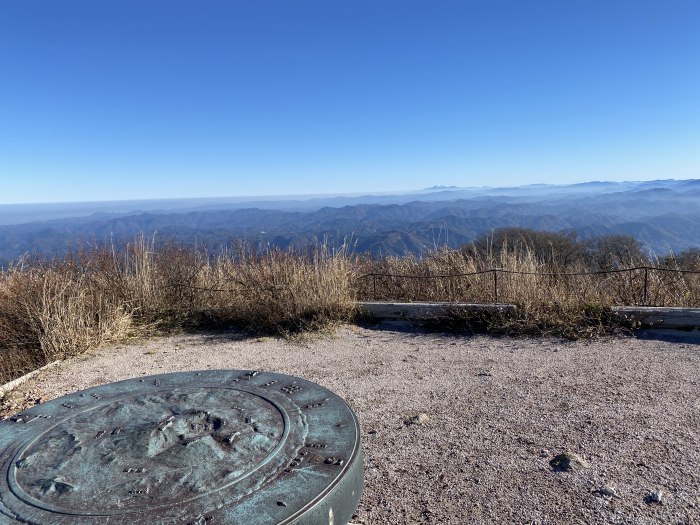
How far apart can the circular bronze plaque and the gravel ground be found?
30.6 inches

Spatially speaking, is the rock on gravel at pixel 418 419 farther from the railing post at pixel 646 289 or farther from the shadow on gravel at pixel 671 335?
the railing post at pixel 646 289

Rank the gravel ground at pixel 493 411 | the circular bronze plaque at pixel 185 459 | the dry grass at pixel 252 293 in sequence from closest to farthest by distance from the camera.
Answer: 1. the circular bronze plaque at pixel 185 459
2. the gravel ground at pixel 493 411
3. the dry grass at pixel 252 293

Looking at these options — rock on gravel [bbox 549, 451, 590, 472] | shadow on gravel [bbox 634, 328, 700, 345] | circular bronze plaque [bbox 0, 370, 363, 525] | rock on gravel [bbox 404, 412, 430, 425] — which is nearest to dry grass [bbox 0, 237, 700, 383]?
shadow on gravel [bbox 634, 328, 700, 345]

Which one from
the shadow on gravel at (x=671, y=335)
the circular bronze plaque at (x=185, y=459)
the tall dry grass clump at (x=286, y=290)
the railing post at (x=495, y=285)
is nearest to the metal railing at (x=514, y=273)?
the railing post at (x=495, y=285)

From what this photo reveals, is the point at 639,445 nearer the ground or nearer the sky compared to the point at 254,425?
nearer the ground

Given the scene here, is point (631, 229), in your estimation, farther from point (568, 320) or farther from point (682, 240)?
point (568, 320)

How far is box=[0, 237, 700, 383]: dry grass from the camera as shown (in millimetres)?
5609

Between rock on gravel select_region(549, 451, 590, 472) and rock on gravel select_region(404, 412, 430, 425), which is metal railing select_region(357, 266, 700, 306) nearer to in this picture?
rock on gravel select_region(404, 412, 430, 425)

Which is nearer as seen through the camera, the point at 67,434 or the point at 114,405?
the point at 67,434

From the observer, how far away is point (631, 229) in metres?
90.1

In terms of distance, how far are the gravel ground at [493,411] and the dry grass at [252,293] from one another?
1.22 ft

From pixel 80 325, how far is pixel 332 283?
2.97 meters

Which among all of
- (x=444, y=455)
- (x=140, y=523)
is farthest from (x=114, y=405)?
(x=444, y=455)

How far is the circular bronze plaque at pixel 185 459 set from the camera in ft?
5.42
